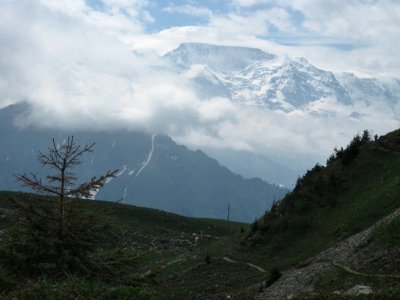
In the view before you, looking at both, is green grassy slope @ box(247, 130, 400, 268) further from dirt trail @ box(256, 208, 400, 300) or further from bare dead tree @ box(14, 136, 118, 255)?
bare dead tree @ box(14, 136, 118, 255)

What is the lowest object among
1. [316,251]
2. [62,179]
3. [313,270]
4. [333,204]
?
[313,270]

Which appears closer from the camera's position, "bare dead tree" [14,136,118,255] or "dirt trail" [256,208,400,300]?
"bare dead tree" [14,136,118,255]

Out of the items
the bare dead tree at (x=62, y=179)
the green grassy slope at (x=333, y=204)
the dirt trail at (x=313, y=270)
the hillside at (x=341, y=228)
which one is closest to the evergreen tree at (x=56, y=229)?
the bare dead tree at (x=62, y=179)

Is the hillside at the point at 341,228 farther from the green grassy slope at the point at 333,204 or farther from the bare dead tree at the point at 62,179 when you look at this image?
the bare dead tree at the point at 62,179

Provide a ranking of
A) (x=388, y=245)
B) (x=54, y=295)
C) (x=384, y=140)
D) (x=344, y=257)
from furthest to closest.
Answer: (x=384, y=140), (x=344, y=257), (x=388, y=245), (x=54, y=295)

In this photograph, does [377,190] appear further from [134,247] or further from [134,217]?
[134,217]

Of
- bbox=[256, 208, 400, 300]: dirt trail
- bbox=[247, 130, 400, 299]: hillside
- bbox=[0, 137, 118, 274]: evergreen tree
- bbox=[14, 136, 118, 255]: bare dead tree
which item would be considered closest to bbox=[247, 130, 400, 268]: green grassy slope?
bbox=[247, 130, 400, 299]: hillside

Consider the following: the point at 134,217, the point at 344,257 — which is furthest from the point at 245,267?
the point at 134,217

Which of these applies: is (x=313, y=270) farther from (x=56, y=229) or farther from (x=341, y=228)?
(x=56, y=229)

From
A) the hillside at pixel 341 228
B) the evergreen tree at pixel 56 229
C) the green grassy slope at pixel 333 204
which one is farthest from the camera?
the green grassy slope at pixel 333 204

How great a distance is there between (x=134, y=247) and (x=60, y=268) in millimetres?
38951

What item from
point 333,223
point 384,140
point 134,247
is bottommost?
point 134,247

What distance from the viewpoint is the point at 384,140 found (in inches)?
1870

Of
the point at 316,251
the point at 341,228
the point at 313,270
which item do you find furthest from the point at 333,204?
the point at 313,270
